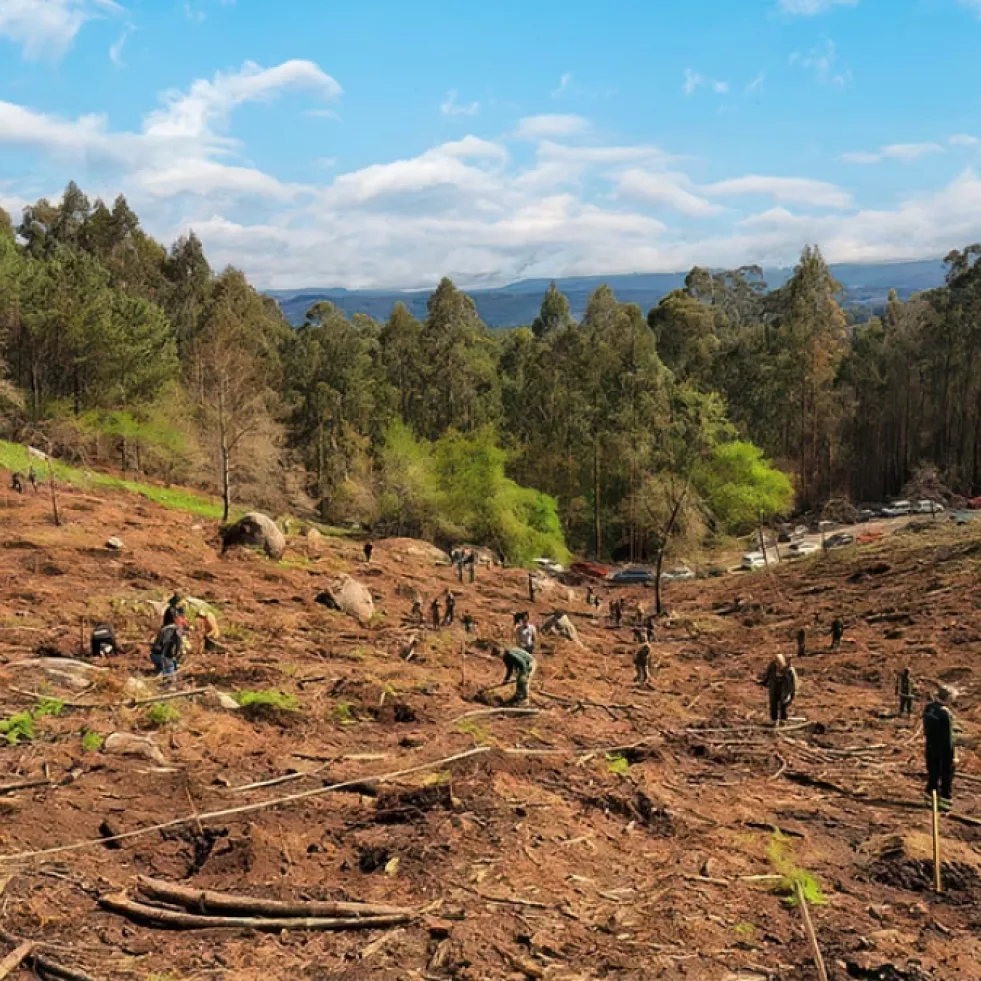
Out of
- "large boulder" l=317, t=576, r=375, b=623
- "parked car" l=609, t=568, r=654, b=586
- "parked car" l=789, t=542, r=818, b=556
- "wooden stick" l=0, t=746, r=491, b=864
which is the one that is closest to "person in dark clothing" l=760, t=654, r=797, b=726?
"wooden stick" l=0, t=746, r=491, b=864

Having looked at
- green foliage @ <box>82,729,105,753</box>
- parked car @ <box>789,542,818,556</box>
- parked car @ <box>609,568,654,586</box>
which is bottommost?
parked car @ <box>609,568,654,586</box>

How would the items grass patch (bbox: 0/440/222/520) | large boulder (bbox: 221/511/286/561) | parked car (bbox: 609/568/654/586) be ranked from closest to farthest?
1. large boulder (bbox: 221/511/286/561)
2. grass patch (bbox: 0/440/222/520)
3. parked car (bbox: 609/568/654/586)

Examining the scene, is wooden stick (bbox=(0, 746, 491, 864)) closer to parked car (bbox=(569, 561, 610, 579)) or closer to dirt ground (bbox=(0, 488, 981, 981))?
dirt ground (bbox=(0, 488, 981, 981))

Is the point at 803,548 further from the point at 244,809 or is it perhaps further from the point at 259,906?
the point at 259,906

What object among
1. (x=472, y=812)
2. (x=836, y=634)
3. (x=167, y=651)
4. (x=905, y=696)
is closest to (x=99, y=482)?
(x=167, y=651)

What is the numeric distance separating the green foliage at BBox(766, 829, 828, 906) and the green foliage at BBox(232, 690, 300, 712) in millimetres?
6829

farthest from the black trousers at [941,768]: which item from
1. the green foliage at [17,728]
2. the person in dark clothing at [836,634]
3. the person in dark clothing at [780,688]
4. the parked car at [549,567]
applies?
the parked car at [549,567]

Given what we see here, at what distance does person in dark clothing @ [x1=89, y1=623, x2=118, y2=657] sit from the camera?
44.6 feet

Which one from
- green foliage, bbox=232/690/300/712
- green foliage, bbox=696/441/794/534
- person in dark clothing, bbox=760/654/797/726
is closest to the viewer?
green foliage, bbox=232/690/300/712

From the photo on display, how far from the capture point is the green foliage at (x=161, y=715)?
1063cm

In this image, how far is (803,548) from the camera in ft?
144

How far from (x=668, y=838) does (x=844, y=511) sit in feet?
163

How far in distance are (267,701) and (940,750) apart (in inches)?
360

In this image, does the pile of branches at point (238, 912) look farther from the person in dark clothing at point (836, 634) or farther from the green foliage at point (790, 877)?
the person in dark clothing at point (836, 634)
